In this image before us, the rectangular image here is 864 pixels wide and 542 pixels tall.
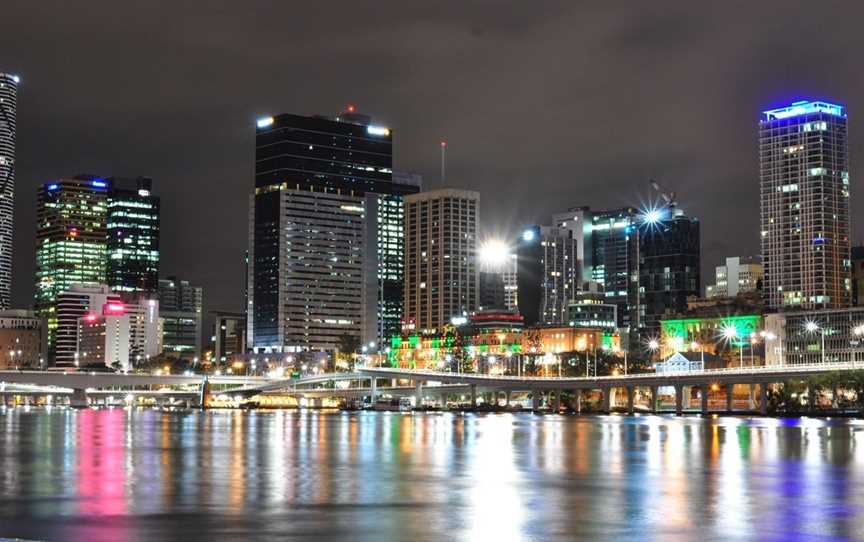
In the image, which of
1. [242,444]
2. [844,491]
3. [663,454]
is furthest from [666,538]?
[242,444]

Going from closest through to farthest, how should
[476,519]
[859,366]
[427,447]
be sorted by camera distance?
[476,519] → [427,447] → [859,366]

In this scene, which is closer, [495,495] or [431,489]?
[495,495]

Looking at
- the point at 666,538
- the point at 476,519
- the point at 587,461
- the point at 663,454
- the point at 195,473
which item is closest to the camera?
the point at 666,538

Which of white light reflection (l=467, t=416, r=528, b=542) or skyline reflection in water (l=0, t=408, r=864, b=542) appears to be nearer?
white light reflection (l=467, t=416, r=528, b=542)

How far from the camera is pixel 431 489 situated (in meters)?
62.8

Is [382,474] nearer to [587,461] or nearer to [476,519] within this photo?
[587,461]

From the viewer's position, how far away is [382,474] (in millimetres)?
72938

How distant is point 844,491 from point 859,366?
14375 centimetres

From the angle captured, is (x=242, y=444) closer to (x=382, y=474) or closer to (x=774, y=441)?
(x=382, y=474)

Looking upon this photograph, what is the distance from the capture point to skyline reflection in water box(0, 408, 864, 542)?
47125 mm

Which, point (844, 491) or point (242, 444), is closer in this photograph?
point (844, 491)

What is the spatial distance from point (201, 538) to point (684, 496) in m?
24.2

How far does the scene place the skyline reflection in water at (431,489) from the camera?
47.1m

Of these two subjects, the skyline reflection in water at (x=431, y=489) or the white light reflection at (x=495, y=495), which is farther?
the skyline reflection in water at (x=431, y=489)
